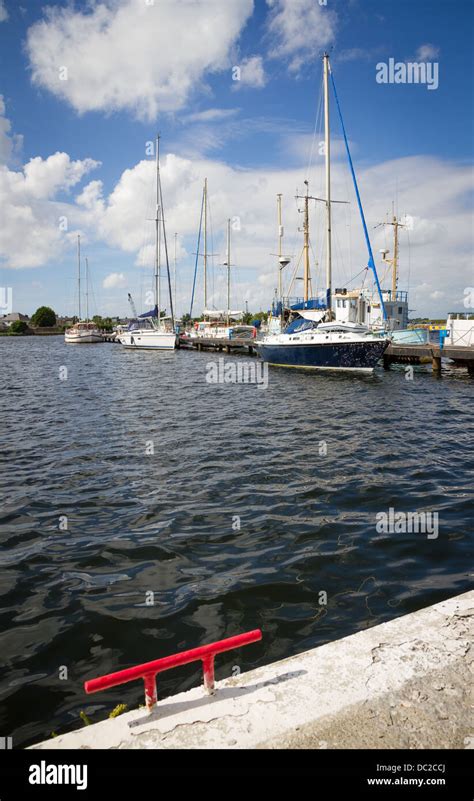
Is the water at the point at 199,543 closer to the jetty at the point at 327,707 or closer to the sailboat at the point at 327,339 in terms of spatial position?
the jetty at the point at 327,707

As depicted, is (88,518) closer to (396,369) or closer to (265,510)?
(265,510)

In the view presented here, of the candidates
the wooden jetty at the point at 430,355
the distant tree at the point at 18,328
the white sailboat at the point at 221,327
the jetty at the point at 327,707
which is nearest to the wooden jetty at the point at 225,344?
the white sailboat at the point at 221,327

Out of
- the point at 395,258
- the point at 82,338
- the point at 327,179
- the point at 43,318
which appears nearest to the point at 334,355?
the point at 327,179

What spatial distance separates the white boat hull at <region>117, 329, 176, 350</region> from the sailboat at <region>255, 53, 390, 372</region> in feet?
70.4

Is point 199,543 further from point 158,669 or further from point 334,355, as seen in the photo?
point 334,355

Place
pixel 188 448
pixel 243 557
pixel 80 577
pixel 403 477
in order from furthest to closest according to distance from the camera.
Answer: pixel 188 448, pixel 403 477, pixel 243 557, pixel 80 577

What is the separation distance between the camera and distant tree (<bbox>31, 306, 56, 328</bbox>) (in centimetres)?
17525

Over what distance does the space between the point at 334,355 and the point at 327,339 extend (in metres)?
1.15

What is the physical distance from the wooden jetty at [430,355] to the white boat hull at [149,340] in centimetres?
2780

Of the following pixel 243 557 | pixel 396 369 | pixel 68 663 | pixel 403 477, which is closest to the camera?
pixel 68 663

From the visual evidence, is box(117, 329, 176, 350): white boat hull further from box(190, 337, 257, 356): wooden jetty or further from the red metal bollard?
the red metal bollard

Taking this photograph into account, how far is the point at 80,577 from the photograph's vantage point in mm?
6141

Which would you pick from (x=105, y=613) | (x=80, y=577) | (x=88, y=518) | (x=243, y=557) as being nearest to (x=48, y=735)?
(x=105, y=613)
